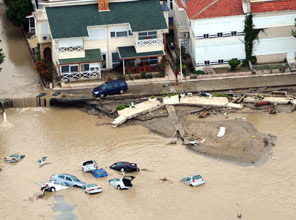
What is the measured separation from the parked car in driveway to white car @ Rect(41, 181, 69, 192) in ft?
0.88

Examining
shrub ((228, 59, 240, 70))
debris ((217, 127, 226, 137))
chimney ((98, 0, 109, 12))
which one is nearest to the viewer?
debris ((217, 127, 226, 137))

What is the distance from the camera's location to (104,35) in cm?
7494

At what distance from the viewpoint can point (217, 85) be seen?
72250 mm

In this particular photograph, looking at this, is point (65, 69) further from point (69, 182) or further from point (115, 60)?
point (69, 182)

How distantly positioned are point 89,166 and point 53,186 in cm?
404

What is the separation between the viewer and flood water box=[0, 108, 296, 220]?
51750 millimetres

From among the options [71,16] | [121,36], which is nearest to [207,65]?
[121,36]

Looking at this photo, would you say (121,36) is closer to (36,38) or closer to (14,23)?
(36,38)

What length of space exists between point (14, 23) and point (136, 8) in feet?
69.0

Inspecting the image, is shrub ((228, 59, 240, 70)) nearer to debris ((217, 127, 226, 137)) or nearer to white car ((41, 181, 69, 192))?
A: debris ((217, 127, 226, 137))

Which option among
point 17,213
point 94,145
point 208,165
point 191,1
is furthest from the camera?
point 191,1

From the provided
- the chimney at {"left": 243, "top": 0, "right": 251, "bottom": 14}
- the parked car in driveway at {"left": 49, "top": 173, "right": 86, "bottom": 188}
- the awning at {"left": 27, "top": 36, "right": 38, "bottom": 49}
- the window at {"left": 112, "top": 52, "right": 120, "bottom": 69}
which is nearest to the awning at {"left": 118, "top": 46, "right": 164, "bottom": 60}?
the window at {"left": 112, "top": 52, "right": 120, "bottom": 69}

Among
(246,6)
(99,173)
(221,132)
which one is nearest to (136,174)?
(99,173)

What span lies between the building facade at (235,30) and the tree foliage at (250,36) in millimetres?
405
